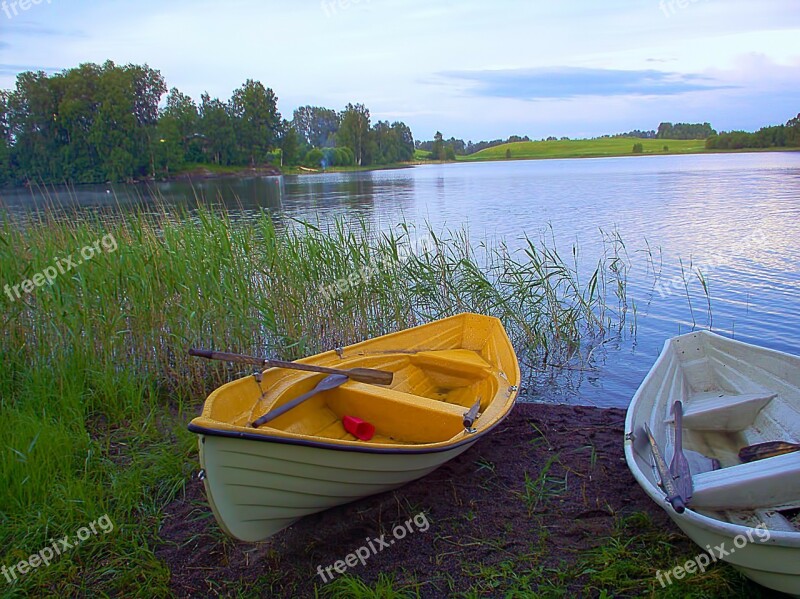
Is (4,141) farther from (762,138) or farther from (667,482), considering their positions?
(762,138)

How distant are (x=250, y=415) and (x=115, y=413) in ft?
6.25

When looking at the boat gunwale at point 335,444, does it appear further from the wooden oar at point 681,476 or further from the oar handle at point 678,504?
the oar handle at point 678,504

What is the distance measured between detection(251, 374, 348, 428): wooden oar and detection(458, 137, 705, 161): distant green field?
69029mm

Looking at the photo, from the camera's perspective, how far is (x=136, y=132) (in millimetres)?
28891

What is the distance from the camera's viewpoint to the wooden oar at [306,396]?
346 cm

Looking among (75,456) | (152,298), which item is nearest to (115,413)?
(75,456)

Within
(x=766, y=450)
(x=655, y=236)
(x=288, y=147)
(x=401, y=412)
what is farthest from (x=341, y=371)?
(x=288, y=147)

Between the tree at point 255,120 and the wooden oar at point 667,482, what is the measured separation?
189 ft

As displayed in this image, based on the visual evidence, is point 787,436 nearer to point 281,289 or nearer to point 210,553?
point 210,553

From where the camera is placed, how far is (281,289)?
6.40 metres

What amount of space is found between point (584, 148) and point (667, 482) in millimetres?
84402

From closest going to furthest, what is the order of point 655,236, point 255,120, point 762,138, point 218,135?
point 655,236 < point 762,138 < point 218,135 < point 255,120

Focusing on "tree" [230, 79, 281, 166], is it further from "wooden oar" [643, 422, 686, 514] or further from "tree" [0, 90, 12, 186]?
"wooden oar" [643, 422, 686, 514]

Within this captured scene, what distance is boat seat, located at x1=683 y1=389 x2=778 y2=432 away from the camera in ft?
13.4
